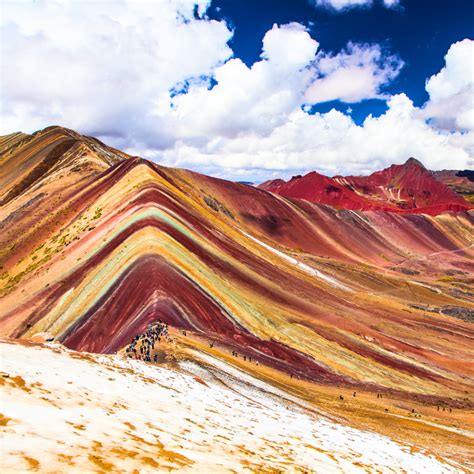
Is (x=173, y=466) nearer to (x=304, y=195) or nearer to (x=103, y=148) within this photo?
(x=103, y=148)

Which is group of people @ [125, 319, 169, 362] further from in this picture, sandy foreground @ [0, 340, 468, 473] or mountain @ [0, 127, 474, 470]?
sandy foreground @ [0, 340, 468, 473]

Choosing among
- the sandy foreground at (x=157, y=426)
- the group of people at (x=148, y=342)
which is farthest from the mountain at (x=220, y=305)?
the sandy foreground at (x=157, y=426)

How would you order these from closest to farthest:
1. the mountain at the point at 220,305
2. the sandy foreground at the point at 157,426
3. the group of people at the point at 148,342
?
the sandy foreground at the point at 157,426, the group of people at the point at 148,342, the mountain at the point at 220,305

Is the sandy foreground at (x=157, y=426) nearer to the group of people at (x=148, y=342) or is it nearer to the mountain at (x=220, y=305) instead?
the mountain at (x=220, y=305)

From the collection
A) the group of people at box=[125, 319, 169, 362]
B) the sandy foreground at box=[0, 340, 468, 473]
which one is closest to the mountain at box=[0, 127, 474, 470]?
the group of people at box=[125, 319, 169, 362]

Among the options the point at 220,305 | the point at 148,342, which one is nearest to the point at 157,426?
the point at 148,342

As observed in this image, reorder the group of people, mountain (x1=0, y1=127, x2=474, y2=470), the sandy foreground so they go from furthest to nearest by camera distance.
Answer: mountain (x1=0, y1=127, x2=474, y2=470) < the group of people < the sandy foreground
